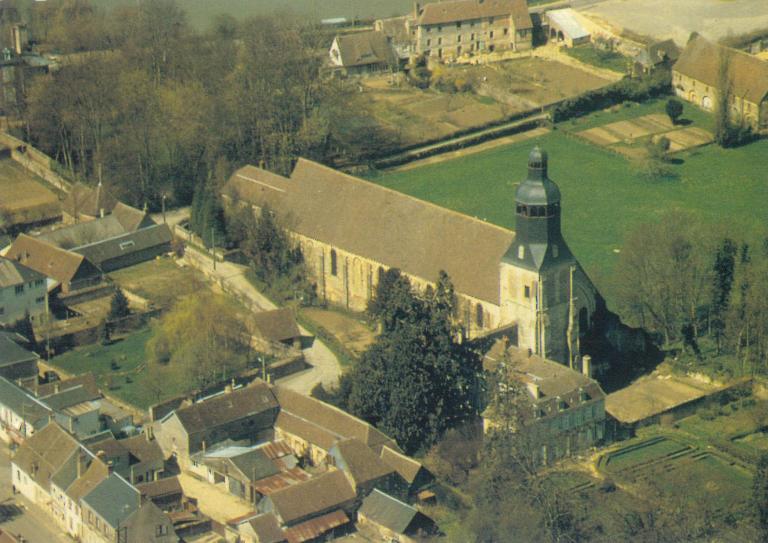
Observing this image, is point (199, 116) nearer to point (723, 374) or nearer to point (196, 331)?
point (196, 331)

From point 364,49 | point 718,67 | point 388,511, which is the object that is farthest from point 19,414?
point 364,49

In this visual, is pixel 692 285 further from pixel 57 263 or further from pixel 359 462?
pixel 57 263

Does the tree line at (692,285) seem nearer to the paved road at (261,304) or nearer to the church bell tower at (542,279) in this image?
the church bell tower at (542,279)

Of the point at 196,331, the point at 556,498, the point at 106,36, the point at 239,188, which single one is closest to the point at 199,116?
the point at 239,188

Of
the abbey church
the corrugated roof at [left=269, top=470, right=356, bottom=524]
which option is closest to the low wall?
the abbey church

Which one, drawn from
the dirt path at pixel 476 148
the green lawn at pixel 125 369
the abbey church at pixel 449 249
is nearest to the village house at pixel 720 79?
the dirt path at pixel 476 148
